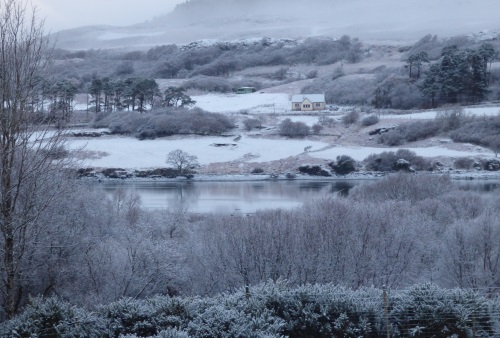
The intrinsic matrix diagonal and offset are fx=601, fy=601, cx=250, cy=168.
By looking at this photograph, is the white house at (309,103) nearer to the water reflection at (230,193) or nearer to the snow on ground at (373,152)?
the snow on ground at (373,152)

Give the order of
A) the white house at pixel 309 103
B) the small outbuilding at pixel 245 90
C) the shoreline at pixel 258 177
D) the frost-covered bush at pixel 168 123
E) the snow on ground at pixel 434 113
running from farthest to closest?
the small outbuilding at pixel 245 90 → the white house at pixel 309 103 → the frost-covered bush at pixel 168 123 → the snow on ground at pixel 434 113 → the shoreline at pixel 258 177

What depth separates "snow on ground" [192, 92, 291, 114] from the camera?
63925 mm

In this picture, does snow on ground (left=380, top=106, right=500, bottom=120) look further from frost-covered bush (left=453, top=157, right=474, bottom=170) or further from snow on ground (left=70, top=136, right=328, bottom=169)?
frost-covered bush (left=453, top=157, right=474, bottom=170)

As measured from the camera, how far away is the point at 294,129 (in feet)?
166

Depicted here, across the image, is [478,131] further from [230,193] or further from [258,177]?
[230,193]

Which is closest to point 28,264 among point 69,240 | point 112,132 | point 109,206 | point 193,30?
point 69,240

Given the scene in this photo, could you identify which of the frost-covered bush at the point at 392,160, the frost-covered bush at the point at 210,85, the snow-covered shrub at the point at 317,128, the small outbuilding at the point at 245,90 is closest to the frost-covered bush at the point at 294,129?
the snow-covered shrub at the point at 317,128

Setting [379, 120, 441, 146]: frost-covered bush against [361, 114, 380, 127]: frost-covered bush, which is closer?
[379, 120, 441, 146]: frost-covered bush

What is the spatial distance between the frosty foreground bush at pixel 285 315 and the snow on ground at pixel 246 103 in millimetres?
52970

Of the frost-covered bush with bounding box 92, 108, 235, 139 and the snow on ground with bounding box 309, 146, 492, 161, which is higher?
the frost-covered bush with bounding box 92, 108, 235, 139

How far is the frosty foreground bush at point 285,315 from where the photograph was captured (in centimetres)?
759

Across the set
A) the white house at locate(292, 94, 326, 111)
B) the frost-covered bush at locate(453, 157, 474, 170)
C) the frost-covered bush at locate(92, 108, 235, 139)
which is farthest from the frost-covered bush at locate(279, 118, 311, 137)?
the frost-covered bush at locate(453, 157, 474, 170)

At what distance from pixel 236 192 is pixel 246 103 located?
34.2 m

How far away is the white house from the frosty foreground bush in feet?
176
